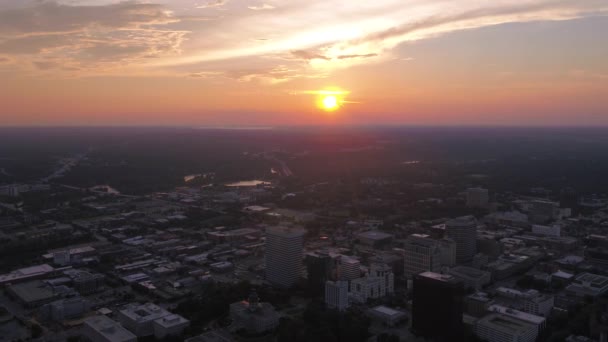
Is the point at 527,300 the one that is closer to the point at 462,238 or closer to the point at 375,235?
the point at 462,238

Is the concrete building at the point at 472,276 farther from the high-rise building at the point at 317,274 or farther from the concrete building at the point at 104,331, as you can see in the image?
the concrete building at the point at 104,331

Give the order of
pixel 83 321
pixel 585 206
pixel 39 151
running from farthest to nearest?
pixel 39 151
pixel 585 206
pixel 83 321

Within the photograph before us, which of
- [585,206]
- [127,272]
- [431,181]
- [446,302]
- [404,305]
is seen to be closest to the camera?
[446,302]

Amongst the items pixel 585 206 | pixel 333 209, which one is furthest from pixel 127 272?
pixel 585 206

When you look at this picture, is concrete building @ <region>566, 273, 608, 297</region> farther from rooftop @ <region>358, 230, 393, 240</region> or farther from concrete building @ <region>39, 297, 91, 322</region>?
concrete building @ <region>39, 297, 91, 322</region>

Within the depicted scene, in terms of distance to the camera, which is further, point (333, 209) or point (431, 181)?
point (431, 181)

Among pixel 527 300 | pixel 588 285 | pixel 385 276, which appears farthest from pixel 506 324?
pixel 588 285

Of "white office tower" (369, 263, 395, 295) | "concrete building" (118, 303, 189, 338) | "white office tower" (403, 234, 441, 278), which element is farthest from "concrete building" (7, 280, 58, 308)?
"white office tower" (403, 234, 441, 278)

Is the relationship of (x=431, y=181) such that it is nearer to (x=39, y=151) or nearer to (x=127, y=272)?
(x=127, y=272)
